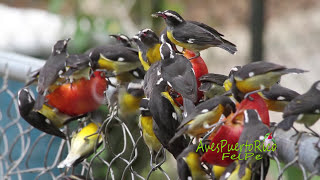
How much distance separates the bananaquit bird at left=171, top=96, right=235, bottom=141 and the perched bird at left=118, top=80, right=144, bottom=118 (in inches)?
13.5

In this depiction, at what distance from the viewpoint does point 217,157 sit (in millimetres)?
1312

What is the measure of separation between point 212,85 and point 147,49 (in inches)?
9.2

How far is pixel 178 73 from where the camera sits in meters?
1.44

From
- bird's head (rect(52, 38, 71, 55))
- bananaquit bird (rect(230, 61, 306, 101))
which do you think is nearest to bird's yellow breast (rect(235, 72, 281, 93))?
bananaquit bird (rect(230, 61, 306, 101))

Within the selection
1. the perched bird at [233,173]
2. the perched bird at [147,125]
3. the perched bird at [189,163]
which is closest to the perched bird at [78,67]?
the perched bird at [147,125]

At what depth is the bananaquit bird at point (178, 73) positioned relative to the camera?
142 centimetres

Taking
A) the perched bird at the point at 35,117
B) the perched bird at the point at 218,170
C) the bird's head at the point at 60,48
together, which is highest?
the bird's head at the point at 60,48

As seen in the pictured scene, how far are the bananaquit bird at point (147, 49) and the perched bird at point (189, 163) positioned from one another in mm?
323

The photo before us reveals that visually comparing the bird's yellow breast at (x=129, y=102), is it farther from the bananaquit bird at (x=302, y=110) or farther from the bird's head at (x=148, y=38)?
the bananaquit bird at (x=302, y=110)

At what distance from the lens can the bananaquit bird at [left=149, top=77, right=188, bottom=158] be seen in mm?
1403

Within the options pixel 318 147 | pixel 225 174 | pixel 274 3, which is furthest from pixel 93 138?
pixel 274 3

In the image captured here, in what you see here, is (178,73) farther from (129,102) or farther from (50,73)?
(50,73)

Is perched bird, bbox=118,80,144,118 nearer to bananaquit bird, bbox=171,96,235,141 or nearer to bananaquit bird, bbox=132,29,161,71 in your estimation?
bananaquit bird, bbox=132,29,161,71

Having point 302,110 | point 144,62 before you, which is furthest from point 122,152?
point 302,110
